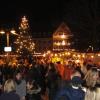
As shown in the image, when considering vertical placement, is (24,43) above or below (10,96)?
above

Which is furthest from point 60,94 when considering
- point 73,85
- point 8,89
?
point 8,89

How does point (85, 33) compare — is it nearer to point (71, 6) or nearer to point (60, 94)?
point (71, 6)

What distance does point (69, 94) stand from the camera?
1013 centimetres

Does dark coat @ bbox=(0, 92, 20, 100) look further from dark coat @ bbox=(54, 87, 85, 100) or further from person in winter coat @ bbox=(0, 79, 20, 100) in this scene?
dark coat @ bbox=(54, 87, 85, 100)

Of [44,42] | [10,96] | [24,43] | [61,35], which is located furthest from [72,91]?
[44,42]

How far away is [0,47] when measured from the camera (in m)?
100

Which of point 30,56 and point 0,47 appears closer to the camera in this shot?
point 30,56

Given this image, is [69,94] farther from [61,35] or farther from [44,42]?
[44,42]

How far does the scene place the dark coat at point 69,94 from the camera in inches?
394

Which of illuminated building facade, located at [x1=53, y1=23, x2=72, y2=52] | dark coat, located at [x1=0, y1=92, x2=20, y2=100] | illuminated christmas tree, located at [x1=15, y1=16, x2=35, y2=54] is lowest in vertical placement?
dark coat, located at [x1=0, y1=92, x2=20, y2=100]

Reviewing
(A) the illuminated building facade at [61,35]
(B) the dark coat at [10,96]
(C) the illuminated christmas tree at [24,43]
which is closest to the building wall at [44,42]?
(A) the illuminated building facade at [61,35]

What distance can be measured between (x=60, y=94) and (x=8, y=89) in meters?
0.98

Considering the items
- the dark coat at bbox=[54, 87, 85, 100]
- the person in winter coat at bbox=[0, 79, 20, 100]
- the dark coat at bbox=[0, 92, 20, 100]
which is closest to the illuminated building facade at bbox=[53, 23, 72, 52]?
the dark coat at bbox=[54, 87, 85, 100]

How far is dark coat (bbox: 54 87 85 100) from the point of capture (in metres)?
10.0
